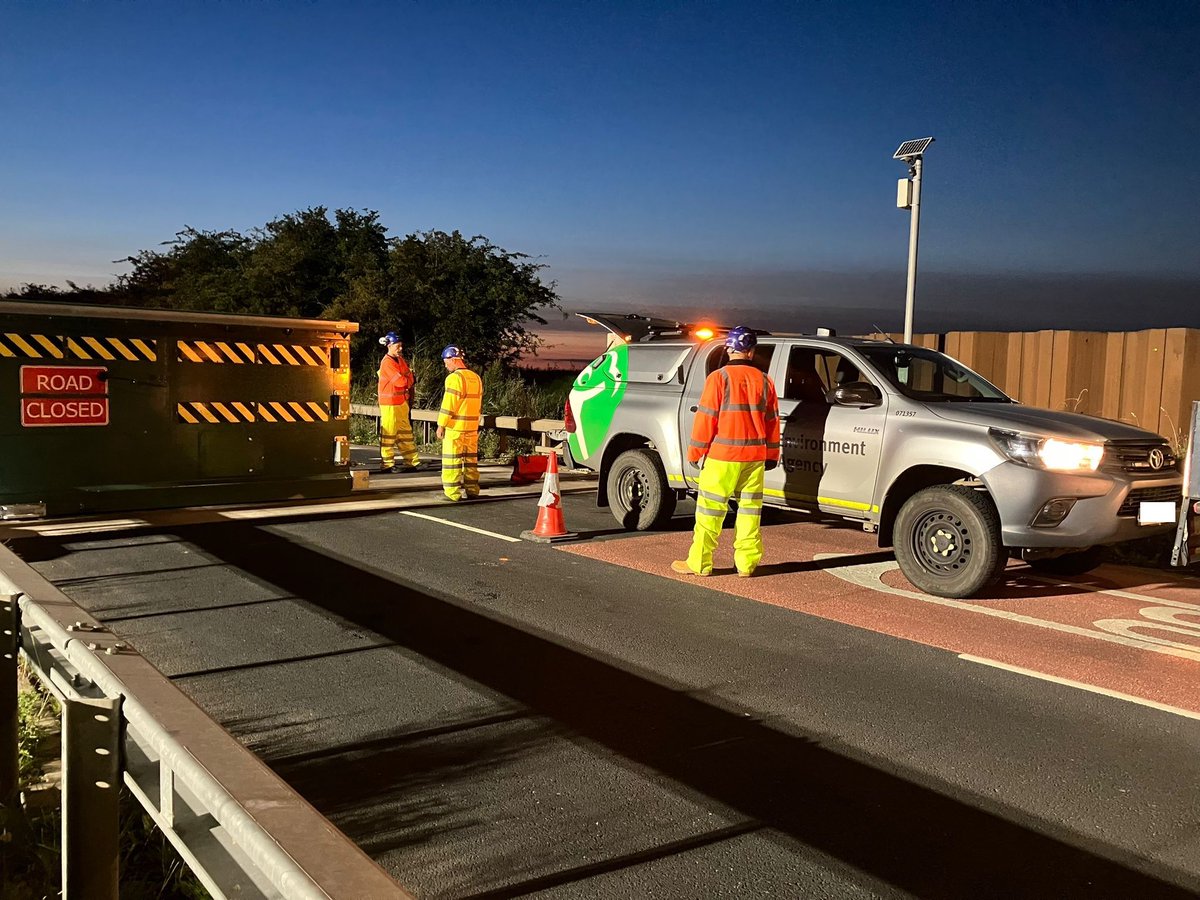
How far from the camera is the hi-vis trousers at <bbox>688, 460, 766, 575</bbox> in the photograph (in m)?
8.13

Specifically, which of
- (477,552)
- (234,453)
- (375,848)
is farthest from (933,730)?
(234,453)

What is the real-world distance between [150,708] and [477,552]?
6.88 meters

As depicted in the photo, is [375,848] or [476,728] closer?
[375,848]

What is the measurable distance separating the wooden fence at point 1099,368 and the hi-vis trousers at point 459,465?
7.19 metres

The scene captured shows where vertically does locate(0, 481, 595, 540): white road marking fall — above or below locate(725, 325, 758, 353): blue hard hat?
below

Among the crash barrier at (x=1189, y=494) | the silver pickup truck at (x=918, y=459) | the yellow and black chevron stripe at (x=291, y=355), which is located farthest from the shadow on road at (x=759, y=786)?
the yellow and black chevron stripe at (x=291, y=355)

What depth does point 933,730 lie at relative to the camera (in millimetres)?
4938

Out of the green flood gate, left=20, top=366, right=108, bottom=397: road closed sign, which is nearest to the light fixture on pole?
the green flood gate

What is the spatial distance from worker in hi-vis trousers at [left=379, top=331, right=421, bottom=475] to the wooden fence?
25.4ft

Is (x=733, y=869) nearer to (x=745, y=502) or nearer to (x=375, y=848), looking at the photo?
(x=375, y=848)

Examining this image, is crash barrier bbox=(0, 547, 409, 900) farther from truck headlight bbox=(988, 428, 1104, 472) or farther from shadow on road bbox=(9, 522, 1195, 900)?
truck headlight bbox=(988, 428, 1104, 472)

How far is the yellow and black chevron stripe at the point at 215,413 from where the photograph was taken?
963 centimetres

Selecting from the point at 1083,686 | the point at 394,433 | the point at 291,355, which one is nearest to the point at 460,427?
the point at 291,355

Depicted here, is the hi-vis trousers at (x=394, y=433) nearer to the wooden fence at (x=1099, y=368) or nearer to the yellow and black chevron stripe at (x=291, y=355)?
the yellow and black chevron stripe at (x=291, y=355)
